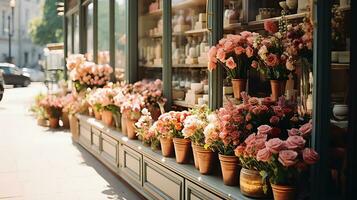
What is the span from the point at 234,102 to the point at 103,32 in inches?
186

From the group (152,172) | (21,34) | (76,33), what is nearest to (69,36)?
(76,33)

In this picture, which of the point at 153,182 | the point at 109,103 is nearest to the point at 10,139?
the point at 109,103

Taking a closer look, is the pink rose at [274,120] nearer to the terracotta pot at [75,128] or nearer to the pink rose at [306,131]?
the pink rose at [306,131]

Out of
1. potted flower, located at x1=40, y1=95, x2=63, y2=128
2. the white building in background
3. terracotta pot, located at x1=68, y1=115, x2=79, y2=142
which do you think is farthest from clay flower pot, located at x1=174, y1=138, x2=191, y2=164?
the white building in background

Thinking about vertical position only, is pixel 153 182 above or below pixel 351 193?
below

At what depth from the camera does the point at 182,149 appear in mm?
4191

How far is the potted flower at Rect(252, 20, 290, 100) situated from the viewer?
3514 mm

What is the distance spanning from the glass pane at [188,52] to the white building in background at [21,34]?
1645 inches

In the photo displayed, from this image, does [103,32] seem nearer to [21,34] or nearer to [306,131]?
[306,131]

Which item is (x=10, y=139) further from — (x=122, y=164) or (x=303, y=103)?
(x=303, y=103)

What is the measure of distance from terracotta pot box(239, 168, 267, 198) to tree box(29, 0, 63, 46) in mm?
40203

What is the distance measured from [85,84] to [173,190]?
4.47m

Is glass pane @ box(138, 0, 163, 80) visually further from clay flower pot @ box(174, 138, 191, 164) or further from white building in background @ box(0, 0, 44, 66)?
white building in background @ box(0, 0, 44, 66)

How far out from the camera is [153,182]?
468cm
